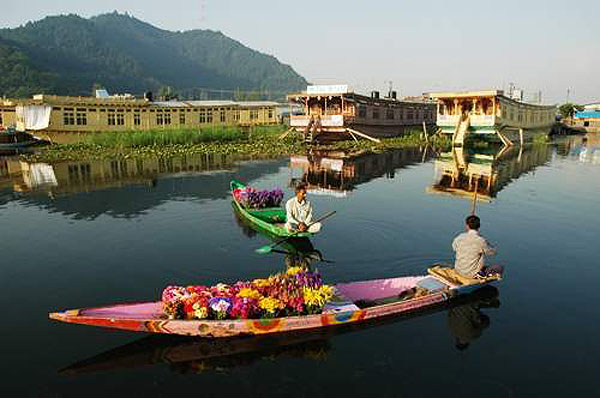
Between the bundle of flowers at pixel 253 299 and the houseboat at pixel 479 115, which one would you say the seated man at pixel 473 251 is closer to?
the bundle of flowers at pixel 253 299

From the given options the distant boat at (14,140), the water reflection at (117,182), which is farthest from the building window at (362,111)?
the distant boat at (14,140)

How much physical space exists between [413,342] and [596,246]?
8640 mm

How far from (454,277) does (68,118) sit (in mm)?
41669

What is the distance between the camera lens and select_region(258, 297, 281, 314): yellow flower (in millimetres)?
7102

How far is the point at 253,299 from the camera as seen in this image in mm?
7191

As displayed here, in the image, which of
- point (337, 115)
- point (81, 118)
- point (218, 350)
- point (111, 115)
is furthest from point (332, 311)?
point (111, 115)

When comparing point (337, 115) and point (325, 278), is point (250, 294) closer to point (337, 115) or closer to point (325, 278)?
point (325, 278)

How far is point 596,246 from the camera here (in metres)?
12.7

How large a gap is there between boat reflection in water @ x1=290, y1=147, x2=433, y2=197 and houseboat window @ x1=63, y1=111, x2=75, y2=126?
2256cm

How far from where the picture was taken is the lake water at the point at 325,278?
6.47 meters

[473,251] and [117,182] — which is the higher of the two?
[473,251]

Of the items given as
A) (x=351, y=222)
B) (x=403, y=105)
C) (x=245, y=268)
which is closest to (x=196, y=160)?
(x=351, y=222)

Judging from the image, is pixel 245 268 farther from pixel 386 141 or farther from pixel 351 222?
pixel 386 141

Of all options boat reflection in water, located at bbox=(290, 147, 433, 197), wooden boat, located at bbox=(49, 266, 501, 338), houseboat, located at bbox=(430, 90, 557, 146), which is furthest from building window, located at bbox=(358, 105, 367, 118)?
wooden boat, located at bbox=(49, 266, 501, 338)
